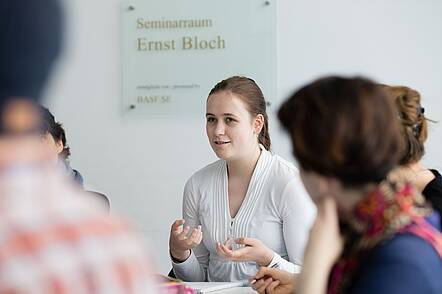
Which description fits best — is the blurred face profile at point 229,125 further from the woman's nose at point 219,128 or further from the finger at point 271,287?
the finger at point 271,287

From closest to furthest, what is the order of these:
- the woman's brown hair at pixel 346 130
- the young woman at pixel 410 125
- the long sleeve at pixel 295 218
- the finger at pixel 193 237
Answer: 1. the woman's brown hair at pixel 346 130
2. the young woman at pixel 410 125
3. the finger at pixel 193 237
4. the long sleeve at pixel 295 218

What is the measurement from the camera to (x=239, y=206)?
2.67 m

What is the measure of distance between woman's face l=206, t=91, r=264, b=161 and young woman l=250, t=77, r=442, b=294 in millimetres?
1493

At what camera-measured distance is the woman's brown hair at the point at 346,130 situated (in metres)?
1.20

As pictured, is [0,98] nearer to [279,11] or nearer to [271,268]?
[271,268]

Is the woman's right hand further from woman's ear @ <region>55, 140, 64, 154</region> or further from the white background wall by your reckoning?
the white background wall

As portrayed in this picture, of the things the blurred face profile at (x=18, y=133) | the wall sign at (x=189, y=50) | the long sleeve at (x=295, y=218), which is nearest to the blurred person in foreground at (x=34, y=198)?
the blurred face profile at (x=18, y=133)

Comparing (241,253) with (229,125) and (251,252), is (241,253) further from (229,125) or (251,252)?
(229,125)

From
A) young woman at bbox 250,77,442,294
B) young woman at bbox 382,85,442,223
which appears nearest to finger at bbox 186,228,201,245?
young woman at bbox 382,85,442,223

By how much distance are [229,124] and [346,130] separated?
1623 mm

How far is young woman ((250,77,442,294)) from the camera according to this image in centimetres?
121

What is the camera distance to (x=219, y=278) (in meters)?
2.58

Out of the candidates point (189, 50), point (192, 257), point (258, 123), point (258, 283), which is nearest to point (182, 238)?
point (192, 257)

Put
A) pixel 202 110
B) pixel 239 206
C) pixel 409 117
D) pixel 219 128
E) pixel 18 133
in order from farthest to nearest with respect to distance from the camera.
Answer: pixel 202 110, pixel 219 128, pixel 239 206, pixel 409 117, pixel 18 133
